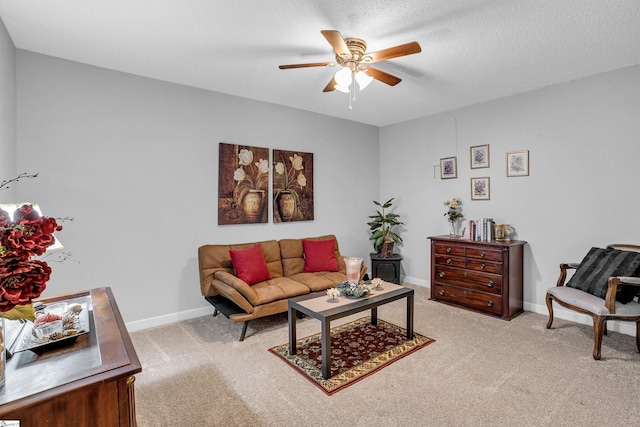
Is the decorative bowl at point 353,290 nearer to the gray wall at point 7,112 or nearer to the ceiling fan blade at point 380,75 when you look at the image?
the ceiling fan blade at point 380,75

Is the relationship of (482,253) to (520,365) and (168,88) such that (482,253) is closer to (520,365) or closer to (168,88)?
(520,365)

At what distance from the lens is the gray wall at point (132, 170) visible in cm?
296

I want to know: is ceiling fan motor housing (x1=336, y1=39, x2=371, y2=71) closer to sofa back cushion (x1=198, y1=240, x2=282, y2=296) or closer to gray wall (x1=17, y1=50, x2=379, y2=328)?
gray wall (x1=17, y1=50, x2=379, y2=328)

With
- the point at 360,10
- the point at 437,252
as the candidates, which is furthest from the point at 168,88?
the point at 437,252

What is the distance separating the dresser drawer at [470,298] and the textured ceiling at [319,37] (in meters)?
2.53

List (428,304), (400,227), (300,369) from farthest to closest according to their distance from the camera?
1. (400,227)
2. (428,304)
3. (300,369)

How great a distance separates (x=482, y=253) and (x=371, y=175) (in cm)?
237

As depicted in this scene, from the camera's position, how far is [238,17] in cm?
233

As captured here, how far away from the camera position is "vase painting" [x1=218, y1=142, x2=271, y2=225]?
13.0ft

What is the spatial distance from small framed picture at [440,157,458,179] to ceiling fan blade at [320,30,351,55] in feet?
9.72

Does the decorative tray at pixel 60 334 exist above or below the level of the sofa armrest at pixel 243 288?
above

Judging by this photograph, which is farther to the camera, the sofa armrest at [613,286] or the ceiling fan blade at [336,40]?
the sofa armrest at [613,286]

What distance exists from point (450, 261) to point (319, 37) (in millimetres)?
3185

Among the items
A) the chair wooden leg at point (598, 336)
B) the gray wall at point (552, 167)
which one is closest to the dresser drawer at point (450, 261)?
the gray wall at point (552, 167)
